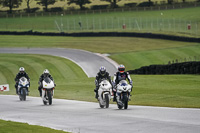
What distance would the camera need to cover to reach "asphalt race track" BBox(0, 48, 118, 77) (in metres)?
52.1

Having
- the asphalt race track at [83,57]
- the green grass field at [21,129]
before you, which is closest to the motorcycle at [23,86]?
the green grass field at [21,129]

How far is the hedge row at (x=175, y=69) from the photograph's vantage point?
130 ft

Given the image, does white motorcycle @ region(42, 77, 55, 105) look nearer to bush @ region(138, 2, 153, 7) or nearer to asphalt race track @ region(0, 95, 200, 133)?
asphalt race track @ region(0, 95, 200, 133)

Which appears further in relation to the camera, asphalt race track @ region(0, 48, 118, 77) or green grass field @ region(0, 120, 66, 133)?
asphalt race track @ region(0, 48, 118, 77)

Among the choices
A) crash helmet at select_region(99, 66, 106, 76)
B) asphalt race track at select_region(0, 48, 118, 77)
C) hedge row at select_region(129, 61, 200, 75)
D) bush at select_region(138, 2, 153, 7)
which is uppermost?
bush at select_region(138, 2, 153, 7)

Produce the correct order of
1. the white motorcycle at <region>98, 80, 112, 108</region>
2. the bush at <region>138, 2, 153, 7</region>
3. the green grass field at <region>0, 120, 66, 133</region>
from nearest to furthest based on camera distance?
the green grass field at <region>0, 120, 66, 133</region>
the white motorcycle at <region>98, 80, 112, 108</region>
the bush at <region>138, 2, 153, 7</region>

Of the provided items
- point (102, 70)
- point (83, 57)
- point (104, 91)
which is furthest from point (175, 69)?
point (104, 91)

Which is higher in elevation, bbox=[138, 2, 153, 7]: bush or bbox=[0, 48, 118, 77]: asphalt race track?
bbox=[138, 2, 153, 7]: bush

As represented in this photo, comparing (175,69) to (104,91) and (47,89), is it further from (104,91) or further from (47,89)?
(104,91)

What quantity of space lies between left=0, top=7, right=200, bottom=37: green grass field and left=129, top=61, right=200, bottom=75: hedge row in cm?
3559

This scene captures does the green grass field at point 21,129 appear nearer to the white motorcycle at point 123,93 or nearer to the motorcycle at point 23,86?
the white motorcycle at point 123,93

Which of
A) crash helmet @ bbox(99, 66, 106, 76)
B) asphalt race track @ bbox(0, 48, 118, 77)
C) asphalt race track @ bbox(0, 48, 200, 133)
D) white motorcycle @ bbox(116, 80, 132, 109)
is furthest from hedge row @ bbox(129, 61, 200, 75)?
asphalt race track @ bbox(0, 48, 200, 133)

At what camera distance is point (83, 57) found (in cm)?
5959

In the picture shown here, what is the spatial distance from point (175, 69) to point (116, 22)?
57.8 metres
